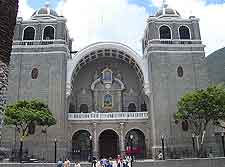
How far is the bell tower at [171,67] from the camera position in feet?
92.9

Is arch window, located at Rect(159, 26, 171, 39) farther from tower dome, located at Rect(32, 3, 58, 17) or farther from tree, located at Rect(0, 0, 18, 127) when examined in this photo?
tree, located at Rect(0, 0, 18, 127)

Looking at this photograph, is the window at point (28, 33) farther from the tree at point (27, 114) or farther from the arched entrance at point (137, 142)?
the arched entrance at point (137, 142)

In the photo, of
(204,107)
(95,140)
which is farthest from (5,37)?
(95,140)

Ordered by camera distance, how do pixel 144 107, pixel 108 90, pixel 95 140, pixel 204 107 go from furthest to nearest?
pixel 108 90, pixel 144 107, pixel 95 140, pixel 204 107

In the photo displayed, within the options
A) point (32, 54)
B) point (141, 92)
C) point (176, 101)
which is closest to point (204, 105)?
point (176, 101)

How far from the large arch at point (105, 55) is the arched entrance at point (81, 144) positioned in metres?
5.33

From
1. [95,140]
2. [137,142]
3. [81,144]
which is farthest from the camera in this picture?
[137,142]

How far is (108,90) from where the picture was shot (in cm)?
3497

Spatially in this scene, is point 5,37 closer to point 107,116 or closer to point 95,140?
point 95,140

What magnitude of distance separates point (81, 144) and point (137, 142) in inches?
261

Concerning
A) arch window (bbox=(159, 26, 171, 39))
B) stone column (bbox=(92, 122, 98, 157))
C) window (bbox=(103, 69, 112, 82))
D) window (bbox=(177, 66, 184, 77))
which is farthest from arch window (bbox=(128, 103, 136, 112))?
arch window (bbox=(159, 26, 171, 39))

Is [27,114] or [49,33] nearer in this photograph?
[27,114]

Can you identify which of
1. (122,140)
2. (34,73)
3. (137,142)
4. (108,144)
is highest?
(34,73)

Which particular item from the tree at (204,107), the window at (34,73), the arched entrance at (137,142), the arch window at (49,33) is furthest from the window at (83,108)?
the tree at (204,107)
